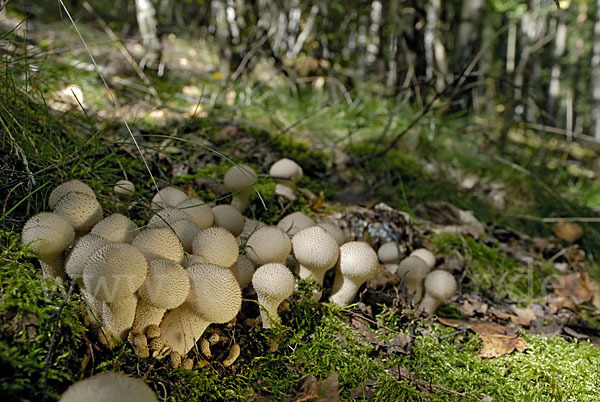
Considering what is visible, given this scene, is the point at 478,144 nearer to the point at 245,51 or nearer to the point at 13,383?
the point at 245,51

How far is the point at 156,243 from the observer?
137 cm

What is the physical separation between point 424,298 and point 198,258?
120 centimetres

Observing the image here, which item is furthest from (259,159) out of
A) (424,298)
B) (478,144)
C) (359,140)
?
(478,144)

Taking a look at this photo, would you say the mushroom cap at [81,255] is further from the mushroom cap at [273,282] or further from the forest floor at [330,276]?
the mushroom cap at [273,282]

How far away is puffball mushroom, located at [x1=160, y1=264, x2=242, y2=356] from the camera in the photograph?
1.36 meters

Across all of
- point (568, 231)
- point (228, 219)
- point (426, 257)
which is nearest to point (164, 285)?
point (228, 219)

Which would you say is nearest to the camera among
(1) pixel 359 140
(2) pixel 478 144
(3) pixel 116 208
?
(3) pixel 116 208

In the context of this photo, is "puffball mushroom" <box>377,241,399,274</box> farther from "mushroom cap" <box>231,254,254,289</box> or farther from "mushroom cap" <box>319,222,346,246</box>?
"mushroom cap" <box>231,254,254,289</box>

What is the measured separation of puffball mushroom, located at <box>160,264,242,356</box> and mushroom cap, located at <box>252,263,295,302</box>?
14 cm

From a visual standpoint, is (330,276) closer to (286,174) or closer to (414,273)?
(414,273)

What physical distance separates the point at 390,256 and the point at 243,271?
0.92m

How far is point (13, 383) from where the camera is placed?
101cm

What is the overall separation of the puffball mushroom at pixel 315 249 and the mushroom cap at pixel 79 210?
779 mm

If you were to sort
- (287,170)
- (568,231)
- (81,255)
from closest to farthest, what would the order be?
1. (81,255)
2. (287,170)
3. (568,231)
